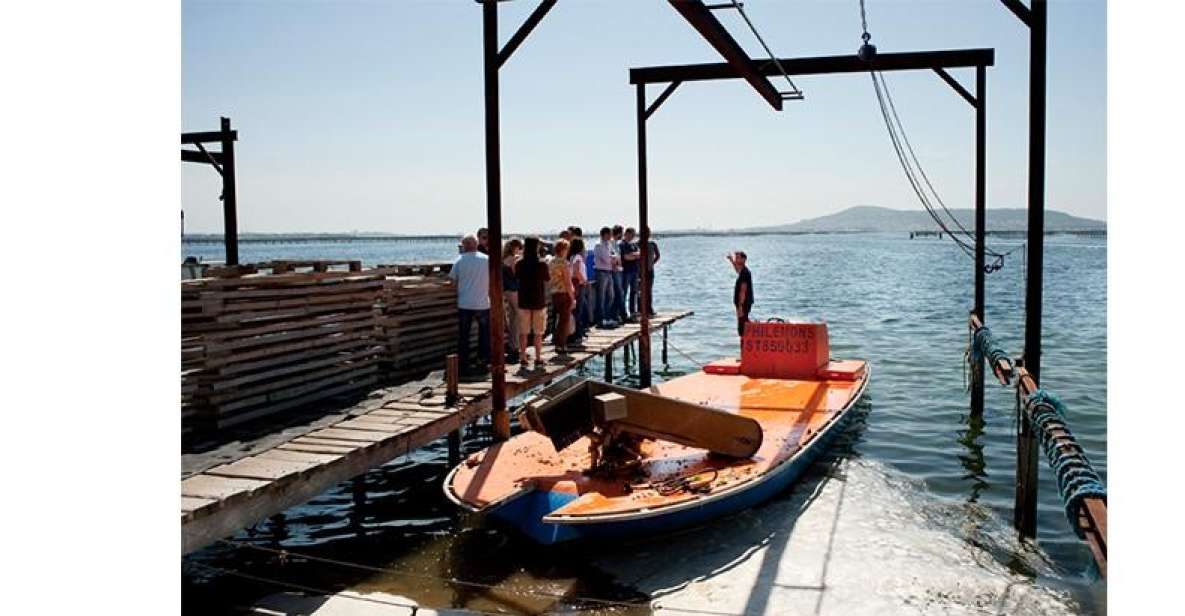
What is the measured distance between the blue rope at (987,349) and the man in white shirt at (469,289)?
6295 mm

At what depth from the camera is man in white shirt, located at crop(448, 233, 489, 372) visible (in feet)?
43.0

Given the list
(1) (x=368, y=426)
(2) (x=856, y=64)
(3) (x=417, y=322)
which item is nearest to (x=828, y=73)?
(2) (x=856, y=64)

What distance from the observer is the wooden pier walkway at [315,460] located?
720 cm

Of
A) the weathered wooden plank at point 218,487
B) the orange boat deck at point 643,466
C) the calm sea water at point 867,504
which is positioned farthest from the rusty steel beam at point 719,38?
the weathered wooden plank at point 218,487

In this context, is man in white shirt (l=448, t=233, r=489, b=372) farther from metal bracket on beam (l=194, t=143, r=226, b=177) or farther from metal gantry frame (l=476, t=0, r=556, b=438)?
metal bracket on beam (l=194, t=143, r=226, b=177)

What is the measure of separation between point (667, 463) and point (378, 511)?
349cm

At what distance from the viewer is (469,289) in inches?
518

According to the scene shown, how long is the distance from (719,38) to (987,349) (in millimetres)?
4965

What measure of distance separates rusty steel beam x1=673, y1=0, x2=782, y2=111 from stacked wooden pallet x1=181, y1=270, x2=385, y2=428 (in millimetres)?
5137

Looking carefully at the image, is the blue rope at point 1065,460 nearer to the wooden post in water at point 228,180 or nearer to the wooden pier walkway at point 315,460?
the wooden pier walkway at point 315,460

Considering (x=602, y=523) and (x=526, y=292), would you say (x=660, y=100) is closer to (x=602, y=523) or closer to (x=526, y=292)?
(x=526, y=292)

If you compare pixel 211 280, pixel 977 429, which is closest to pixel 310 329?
pixel 211 280

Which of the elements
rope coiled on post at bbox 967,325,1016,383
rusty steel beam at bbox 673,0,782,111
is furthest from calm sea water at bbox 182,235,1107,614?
rusty steel beam at bbox 673,0,782,111
